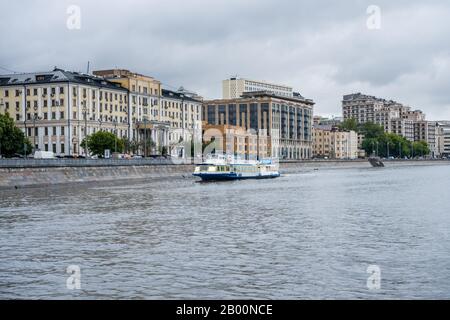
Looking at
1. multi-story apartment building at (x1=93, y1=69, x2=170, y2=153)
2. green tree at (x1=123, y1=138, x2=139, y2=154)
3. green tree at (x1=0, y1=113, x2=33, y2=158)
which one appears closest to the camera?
green tree at (x1=0, y1=113, x2=33, y2=158)

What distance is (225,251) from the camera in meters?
27.7

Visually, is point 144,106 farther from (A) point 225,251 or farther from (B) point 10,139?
(A) point 225,251

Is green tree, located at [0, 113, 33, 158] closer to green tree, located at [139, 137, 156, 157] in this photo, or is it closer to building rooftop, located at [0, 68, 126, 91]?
building rooftop, located at [0, 68, 126, 91]

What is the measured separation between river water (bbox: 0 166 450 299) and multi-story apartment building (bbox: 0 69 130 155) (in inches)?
3123

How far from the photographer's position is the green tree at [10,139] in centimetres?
9897

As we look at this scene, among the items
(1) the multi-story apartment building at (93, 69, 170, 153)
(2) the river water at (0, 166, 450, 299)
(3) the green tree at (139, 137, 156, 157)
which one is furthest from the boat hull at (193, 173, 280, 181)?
(2) the river water at (0, 166, 450, 299)

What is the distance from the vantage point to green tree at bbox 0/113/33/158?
98969 mm

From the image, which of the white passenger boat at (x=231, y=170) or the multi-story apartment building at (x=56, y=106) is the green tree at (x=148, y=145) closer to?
the multi-story apartment building at (x=56, y=106)

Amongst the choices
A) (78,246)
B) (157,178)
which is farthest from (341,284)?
(157,178)

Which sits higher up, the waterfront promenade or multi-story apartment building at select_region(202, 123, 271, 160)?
multi-story apartment building at select_region(202, 123, 271, 160)

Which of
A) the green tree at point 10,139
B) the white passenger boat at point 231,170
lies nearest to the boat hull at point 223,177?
the white passenger boat at point 231,170

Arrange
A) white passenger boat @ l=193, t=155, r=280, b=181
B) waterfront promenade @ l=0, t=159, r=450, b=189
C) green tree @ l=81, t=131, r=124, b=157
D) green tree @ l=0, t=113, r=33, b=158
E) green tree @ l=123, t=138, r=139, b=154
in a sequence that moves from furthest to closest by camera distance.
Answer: green tree @ l=123, t=138, r=139, b=154, green tree @ l=81, t=131, r=124, b=157, white passenger boat @ l=193, t=155, r=280, b=181, green tree @ l=0, t=113, r=33, b=158, waterfront promenade @ l=0, t=159, r=450, b=189

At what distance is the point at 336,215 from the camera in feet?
141
